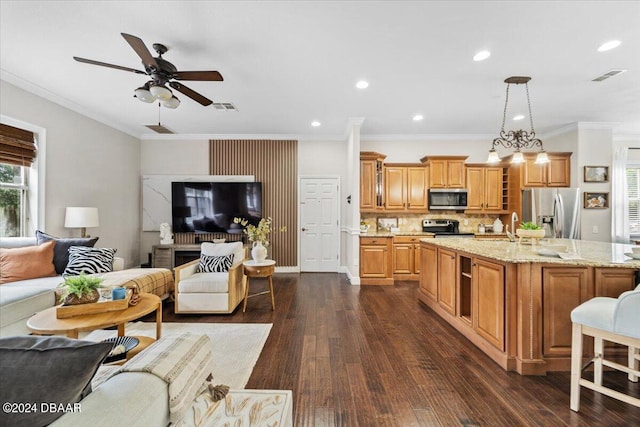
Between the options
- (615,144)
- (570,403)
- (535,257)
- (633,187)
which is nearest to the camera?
(570,403)

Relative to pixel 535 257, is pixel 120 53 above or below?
above

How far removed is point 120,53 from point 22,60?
1.17 metres

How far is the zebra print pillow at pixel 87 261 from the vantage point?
137 inches

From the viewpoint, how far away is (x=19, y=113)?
368 cm

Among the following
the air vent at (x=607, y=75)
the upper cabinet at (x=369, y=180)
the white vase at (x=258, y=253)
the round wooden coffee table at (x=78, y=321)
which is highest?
the air vent at (x=607, y=75)

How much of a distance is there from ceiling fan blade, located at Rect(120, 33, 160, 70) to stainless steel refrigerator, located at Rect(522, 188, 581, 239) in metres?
6.19

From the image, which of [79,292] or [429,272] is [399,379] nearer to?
[429,272]

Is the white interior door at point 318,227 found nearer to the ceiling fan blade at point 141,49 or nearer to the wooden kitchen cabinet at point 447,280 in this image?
the wooden kitchen cabinet at point 447,280

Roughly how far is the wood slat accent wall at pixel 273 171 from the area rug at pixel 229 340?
290 cm

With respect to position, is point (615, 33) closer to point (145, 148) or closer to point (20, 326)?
point (20, 326)

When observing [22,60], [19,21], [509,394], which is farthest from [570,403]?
[22,60]

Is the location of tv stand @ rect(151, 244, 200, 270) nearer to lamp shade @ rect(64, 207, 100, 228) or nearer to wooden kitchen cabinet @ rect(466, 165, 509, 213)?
lamp shade @ rect(64, 207, 100, 228)

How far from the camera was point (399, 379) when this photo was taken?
224 centimetres

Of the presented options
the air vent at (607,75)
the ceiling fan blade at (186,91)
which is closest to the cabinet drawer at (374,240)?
the ceiling fan blade at (186,91)
